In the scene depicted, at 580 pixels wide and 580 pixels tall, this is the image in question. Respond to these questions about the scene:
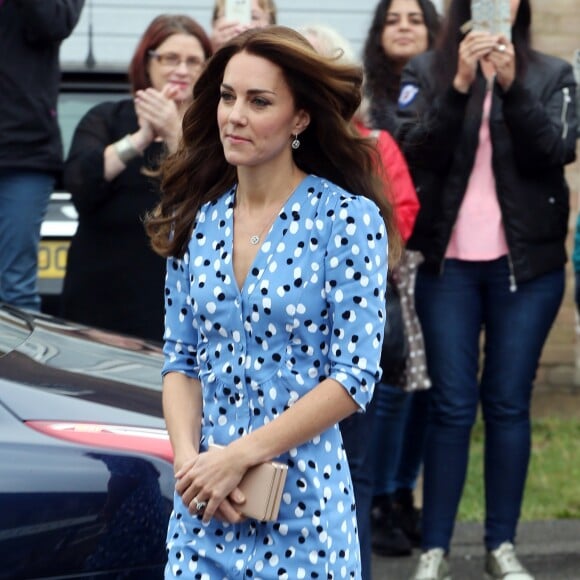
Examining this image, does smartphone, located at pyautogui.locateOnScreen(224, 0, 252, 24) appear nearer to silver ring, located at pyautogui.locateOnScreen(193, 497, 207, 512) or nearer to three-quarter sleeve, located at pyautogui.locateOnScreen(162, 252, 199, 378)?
three-quarter sleeve, located at pyautogui.locateOnScreen(162, 252, 199, 378)

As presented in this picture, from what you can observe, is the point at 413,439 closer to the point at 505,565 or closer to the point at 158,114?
the point at 505,565

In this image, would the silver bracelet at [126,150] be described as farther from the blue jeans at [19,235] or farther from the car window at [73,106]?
the car window at [73,106]

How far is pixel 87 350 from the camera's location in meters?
4.65

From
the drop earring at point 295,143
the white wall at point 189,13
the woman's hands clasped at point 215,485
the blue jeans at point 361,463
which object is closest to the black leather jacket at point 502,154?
the blue jeans at point 361,463

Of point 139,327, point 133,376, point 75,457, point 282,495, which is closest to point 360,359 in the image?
point 282,495

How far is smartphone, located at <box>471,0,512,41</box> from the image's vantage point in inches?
207

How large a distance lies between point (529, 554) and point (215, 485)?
324 centimetres

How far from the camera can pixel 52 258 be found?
7051 mm

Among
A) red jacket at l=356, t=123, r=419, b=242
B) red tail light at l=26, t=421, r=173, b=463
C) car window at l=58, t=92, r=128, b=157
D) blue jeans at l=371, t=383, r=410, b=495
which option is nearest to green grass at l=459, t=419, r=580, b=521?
blue jeans at l=371, t=383, r=410, b=495

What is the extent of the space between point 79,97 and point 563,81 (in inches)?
108

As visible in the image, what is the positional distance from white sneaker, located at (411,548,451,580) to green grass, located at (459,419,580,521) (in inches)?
39.6

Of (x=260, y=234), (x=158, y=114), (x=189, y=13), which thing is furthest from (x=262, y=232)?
(x=189, y=13)

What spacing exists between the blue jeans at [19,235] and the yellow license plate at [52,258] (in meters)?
0.62

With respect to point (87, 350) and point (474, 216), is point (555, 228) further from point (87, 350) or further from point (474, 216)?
point (87, 350)
